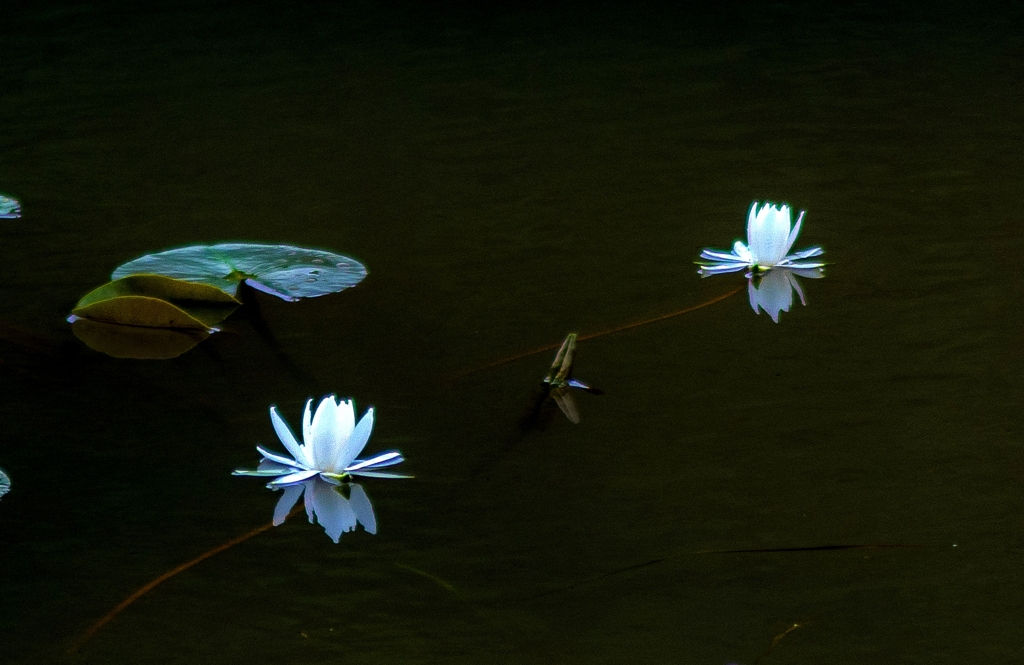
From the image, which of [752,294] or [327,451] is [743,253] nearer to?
[752,294]

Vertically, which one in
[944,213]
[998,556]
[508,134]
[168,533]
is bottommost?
[168,533]

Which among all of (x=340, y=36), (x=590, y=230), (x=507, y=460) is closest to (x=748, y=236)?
(x=590, y=230)

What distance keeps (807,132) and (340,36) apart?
1.39 meters

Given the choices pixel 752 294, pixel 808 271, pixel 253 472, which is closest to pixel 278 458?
pixel 253 472

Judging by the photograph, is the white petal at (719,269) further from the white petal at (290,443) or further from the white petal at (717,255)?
→ the white petal at (290,443)

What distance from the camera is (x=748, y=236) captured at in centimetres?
176

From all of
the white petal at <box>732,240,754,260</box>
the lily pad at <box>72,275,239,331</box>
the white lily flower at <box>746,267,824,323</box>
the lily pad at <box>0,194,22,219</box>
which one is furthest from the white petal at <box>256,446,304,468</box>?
the lily pad at <box>0,194,22,219</box>

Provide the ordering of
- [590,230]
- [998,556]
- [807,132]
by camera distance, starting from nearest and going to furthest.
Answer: [998,556] < [590,230] < [807,132]

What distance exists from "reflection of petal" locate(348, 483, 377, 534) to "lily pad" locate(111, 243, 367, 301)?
0.54 metres

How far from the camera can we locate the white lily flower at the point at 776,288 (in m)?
1.62

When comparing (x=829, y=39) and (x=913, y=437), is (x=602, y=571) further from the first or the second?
(x=829, y=39)

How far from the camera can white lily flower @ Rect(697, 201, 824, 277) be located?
1714 mm

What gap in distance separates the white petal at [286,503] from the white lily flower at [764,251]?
0.80 metres

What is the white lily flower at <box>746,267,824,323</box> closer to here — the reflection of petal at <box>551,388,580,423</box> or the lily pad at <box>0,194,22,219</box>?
the reflection of petal at <box>551,388,580,423</box>
